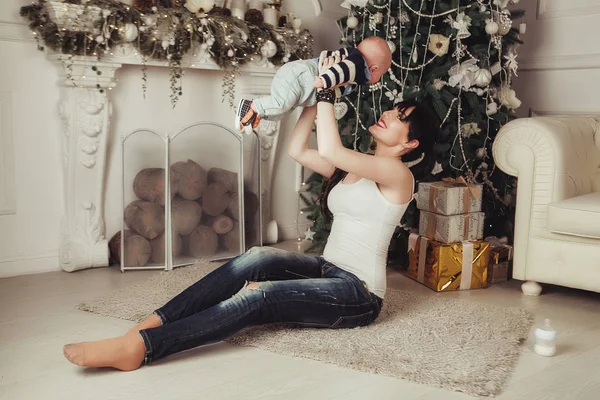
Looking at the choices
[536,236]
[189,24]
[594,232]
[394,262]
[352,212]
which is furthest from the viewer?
[394,262]

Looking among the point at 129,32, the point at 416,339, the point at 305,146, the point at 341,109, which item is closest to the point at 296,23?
the point at 341,109

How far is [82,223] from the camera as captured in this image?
3.34m

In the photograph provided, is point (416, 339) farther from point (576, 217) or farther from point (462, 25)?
point (462, 25)

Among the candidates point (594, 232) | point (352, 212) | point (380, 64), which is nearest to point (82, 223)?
point (352, 212)

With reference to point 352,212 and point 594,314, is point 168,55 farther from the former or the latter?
point 594,314

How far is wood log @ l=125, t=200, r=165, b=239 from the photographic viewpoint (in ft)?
11.1

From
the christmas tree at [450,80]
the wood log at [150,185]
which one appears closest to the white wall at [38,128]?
the wood log at [150,185]

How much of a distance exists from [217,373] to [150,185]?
61.3 inches

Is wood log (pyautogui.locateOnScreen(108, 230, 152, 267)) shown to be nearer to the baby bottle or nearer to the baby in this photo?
the baby

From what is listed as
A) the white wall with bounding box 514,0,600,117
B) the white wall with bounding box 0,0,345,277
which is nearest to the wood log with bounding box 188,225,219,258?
the white wall with bounding box 0,0,345,277

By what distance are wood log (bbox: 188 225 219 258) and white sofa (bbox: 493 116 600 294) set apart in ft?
5.00

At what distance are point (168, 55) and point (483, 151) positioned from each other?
1711 millimetres

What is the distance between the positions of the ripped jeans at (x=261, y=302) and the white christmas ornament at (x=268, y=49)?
159 centimetres

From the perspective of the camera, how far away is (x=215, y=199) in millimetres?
3541
